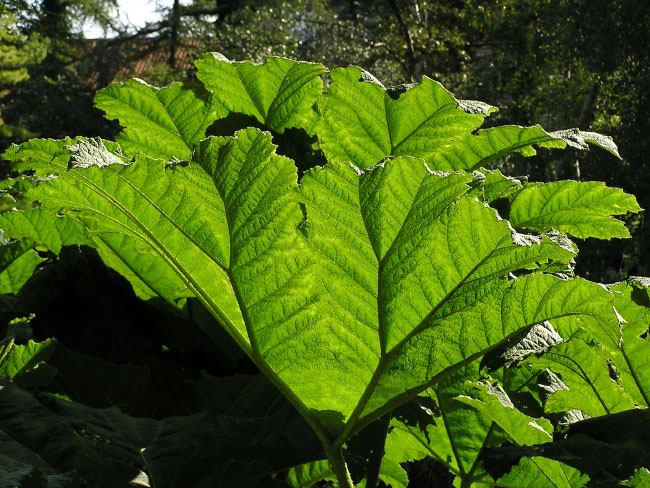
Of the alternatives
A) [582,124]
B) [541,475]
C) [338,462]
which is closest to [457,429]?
[541,475]

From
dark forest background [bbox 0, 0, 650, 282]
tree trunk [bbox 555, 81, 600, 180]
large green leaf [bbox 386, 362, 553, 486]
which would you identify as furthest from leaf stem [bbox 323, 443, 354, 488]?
tree trunk [bbox 555, 81, 600, 180]

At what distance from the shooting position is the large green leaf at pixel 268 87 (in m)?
0.76

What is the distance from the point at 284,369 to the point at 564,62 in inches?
400

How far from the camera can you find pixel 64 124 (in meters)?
14.3

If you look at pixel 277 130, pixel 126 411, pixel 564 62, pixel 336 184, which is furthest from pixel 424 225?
Answer: pixel 564 62

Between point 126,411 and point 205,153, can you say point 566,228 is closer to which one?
point 205,153

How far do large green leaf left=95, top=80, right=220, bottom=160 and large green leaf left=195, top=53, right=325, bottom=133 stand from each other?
0.07 ft

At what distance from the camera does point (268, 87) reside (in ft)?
2.56

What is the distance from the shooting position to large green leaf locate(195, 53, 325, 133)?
0.76 metres

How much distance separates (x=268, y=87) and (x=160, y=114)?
0.13m

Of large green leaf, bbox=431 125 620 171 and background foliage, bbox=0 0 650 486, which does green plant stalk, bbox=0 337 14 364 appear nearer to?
background foliage, bbox=0 0 650 486

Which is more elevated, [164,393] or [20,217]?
[20,217]

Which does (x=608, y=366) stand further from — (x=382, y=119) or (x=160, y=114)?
(x=160, y=114)

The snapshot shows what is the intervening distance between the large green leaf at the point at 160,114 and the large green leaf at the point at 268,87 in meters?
0.02
